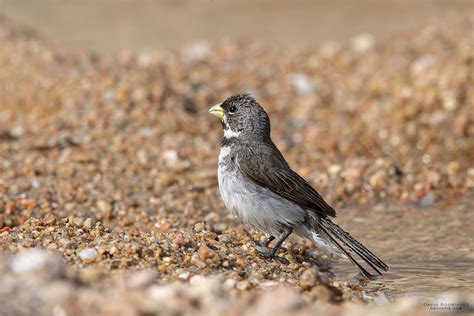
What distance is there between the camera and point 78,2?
54.8 ft

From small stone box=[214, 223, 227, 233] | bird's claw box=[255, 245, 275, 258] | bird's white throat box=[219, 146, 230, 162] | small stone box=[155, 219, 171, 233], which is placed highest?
bird's white throat box=[219, 146, 230, 162]

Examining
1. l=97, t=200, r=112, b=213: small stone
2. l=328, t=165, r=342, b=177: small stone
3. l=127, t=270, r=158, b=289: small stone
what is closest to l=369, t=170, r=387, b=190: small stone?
l=328, t=165, r=342, b=177: small stone

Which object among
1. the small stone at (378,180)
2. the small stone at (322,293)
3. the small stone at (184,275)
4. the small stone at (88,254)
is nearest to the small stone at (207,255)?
the small stone at (184,275)

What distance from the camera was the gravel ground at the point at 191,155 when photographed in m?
4.45

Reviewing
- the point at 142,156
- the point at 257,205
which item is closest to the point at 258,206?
the point at 257,205

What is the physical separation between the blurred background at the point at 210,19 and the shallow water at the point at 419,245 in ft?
21.4

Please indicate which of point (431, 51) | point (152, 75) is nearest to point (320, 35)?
point (431, 51)

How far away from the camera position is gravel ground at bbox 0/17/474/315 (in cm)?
445

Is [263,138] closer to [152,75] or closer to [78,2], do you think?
[152,75]

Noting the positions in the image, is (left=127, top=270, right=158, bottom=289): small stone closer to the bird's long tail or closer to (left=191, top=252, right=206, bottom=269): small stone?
(left=191, top=252, right=206, bottom=269): small stone

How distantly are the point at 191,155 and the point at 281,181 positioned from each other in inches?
130

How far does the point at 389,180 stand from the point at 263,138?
2493 mm

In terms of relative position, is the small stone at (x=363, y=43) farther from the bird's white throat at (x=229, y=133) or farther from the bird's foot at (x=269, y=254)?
the bird's foot at (x=269, y=254)

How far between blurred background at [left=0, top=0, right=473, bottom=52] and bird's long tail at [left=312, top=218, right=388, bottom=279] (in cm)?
821
